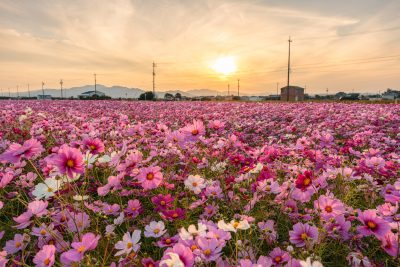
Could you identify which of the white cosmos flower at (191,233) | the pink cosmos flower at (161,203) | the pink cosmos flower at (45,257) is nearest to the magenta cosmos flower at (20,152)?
the pink cosmos flower at (45,257)

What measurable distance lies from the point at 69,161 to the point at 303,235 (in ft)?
4.01

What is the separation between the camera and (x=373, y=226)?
164 centimetres

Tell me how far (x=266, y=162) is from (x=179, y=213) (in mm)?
1520

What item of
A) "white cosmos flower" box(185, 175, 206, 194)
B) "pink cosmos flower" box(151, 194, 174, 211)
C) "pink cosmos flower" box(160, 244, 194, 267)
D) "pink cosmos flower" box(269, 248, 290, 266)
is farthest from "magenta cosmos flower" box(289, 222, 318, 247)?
"white cosmos flower" box(185, 175, 206, 194)

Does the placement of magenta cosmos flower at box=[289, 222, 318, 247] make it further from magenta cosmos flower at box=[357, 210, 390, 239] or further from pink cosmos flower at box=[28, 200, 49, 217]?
pink cosmos flower at box=[28, 200, 49, 217]

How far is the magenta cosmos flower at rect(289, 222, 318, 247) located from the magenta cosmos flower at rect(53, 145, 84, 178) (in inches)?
44.1

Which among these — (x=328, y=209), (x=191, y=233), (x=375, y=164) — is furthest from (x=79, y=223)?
(x=375, y=164)

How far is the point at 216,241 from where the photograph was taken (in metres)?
1.34

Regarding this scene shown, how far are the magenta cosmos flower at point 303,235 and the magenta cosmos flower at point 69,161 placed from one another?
1.12 m

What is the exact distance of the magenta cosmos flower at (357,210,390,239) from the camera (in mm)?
1600

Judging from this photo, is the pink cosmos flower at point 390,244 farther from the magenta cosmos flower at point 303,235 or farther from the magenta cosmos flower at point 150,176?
the magenta cosmos flower at point 150,176

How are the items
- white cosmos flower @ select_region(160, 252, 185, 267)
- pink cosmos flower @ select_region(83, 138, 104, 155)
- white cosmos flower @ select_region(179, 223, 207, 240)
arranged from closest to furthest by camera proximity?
white cosmos flower @ select_region(160, 252, 185, 267) < white cosmos flower @ select_region(179, 223, 207, 240) < pink cosmos flower @ select_region(83, 138, 104, 155)

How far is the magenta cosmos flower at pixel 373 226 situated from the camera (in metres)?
1.60

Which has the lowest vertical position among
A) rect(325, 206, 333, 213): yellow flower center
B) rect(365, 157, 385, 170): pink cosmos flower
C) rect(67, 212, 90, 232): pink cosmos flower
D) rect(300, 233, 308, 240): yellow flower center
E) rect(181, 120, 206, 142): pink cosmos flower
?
rect(67, 212, 90, 232): pink cosmos flower
